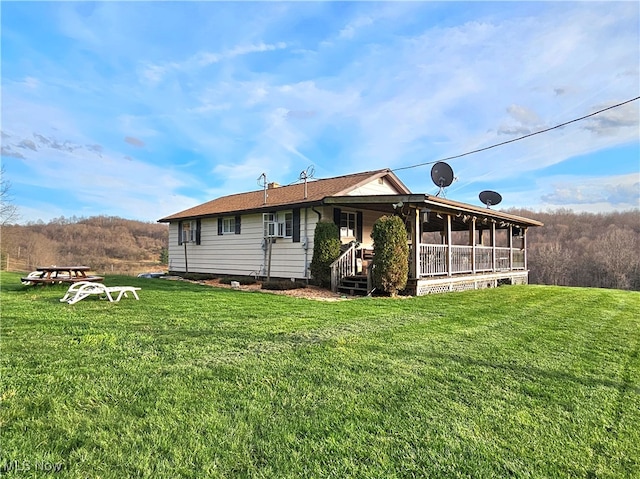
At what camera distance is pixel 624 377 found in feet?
12.2

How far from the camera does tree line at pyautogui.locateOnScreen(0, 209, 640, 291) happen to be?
2986cm

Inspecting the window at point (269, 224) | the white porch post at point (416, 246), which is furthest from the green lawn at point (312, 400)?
the window at point (269, 224)

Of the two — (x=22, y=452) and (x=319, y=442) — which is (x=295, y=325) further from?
(x=22, y=452)

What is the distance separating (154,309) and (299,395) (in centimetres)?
485

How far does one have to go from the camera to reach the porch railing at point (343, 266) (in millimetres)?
10899

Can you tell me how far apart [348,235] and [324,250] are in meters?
1.94

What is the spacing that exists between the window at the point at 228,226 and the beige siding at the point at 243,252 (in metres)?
0.17

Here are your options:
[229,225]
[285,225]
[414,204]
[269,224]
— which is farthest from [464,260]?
[229,225]

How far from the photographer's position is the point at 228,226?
15.2 metres

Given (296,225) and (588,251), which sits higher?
(296,225)

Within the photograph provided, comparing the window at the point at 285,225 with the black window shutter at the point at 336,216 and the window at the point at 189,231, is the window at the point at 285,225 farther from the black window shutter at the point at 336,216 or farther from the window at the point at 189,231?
the window at the point at 189,231

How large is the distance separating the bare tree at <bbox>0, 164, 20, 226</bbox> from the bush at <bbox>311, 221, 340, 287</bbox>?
2309 cm

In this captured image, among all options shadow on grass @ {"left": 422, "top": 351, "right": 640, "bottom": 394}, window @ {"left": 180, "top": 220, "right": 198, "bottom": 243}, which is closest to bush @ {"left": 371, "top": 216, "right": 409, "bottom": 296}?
shadow on grass @ {"left": 422, "top": 351, "right": 640, "bottom": 394}

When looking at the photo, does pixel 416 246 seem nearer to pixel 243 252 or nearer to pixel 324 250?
pixel 324 250
